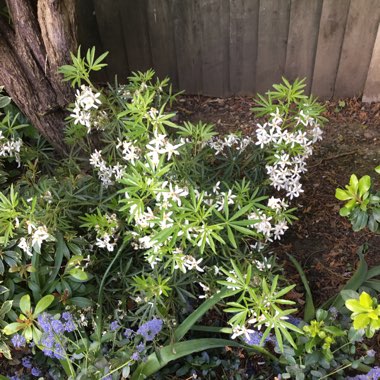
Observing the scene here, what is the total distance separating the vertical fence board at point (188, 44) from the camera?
3.35 metres

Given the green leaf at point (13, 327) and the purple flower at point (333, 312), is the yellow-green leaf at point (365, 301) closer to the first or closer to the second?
the purple flower at point (333, 312)

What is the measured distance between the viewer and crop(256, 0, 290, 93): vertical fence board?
3268mm

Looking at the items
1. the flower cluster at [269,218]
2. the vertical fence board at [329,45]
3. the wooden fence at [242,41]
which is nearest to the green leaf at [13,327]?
the flower cluster at [269,218]

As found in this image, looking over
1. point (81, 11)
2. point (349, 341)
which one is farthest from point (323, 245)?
point (81, 11)

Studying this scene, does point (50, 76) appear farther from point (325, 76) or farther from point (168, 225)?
point (325, 76)

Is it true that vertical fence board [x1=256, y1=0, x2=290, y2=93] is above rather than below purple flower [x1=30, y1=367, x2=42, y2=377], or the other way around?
above

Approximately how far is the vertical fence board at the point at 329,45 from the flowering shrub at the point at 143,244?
123 centimetres

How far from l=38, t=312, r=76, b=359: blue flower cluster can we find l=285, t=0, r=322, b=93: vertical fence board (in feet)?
7.95

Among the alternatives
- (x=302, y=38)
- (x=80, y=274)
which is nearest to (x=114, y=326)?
(x=80, y=274)

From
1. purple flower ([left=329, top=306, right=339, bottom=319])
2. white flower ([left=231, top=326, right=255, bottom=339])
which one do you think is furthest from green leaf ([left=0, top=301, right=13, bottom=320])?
purple flower ([left=329, top=306, right=339, bottom=319])

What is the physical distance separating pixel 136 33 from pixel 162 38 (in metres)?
0.19

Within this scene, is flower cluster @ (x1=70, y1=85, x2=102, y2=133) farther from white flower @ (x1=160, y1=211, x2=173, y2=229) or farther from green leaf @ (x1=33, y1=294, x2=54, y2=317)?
green leaf @ (x1=33, y1=294, x2=54, y2=317)

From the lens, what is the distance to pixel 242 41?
11.5 feet

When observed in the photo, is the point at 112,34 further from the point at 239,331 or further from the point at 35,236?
the point at 239,331
